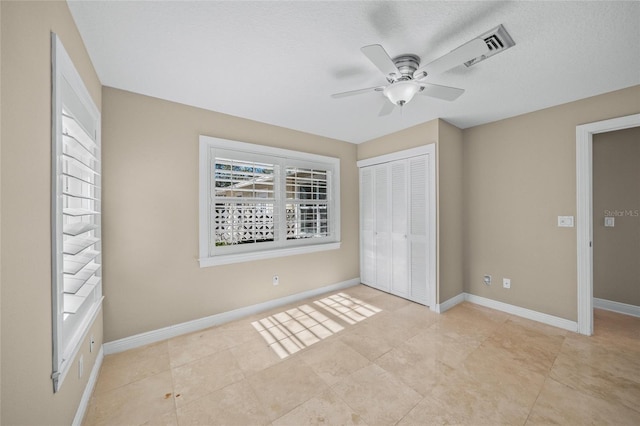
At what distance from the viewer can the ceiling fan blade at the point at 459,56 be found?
145 cm

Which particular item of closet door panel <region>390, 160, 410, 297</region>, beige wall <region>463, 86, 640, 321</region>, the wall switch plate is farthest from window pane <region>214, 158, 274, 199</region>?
the wall switch plate

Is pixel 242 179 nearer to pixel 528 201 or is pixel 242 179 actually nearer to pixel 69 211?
pixel 69 211

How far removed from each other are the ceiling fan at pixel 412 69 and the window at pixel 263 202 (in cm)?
160

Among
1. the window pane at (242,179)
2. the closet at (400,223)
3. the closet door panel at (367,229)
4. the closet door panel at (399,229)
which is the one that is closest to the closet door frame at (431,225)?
the closet at (400,223)

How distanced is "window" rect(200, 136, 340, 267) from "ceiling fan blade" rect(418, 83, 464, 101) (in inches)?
76.6

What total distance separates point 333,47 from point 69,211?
76.8 inches

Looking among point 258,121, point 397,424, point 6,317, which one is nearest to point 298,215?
point 258,121

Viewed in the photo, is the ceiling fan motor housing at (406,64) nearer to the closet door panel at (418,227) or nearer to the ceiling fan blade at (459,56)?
the ceiling fan blade at (459,56)

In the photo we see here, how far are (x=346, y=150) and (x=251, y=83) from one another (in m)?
2.20

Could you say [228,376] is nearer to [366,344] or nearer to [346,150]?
[366,344]

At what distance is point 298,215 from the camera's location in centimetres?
372

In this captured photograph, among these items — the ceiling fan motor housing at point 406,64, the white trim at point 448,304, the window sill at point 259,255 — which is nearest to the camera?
the ceiling fan motor housing at point 406,64

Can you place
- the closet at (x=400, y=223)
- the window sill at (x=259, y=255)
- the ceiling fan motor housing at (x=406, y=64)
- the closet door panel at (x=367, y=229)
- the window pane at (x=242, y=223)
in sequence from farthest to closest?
the closet door panel at (x=367, y=229), the closet at (x=400, y=223), the window pane at (x=242, y=223), the window sill at (x=259, y=255), the ceiling fan motor housing at (x=406, y=64)

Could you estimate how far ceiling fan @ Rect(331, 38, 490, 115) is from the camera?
1.51 meters
